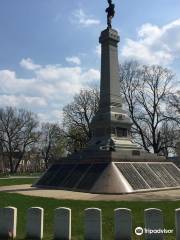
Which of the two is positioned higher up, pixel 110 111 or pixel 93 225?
pixel 110 111

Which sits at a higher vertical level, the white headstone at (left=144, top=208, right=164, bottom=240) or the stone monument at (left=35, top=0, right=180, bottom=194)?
the stone monument at (left=35, top=0, right=180, bottom=194)

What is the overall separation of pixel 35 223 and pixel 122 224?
2.08 m

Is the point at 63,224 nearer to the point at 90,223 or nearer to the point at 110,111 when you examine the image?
the point at 90,223

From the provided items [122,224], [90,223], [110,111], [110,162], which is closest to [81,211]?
[90,223]

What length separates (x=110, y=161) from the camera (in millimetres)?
21672

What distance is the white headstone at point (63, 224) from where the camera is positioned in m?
8.51

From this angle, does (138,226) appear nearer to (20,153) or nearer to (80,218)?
(80,218)

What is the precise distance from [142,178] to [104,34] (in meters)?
11.5

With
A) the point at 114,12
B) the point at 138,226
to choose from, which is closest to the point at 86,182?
the point at 138,226

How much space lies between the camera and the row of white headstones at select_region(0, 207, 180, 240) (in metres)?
8.08

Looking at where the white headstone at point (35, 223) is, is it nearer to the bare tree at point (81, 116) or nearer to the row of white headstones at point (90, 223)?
the row of white headstones at point (90, 223)

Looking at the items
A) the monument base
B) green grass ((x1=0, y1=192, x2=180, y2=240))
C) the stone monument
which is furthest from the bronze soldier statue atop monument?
green grass ((x1=0, y1=192, x2=180, y2=240))

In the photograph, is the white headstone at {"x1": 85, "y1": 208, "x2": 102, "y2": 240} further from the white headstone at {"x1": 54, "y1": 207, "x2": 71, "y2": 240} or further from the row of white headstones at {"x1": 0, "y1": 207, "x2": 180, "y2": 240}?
the white headstone at {"x1": 54, "y1": 207, "x2": 71, "y2": 240}

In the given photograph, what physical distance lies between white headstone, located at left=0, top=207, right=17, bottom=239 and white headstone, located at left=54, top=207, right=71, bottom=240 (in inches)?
42.8
